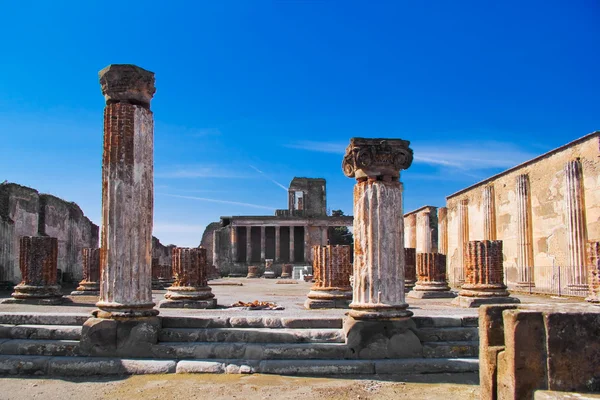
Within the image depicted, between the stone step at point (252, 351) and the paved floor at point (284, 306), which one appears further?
the paved floor at point (284, 306)

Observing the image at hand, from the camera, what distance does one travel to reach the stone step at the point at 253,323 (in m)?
8.64

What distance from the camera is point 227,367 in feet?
24.8

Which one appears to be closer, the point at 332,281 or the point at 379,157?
the point at 379,157

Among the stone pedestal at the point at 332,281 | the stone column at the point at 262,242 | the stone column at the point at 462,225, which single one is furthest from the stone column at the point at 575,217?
the stone column at the point at 262,242

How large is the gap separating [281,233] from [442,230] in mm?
27368

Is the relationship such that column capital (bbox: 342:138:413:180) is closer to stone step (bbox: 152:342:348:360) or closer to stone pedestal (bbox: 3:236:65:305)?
stone step (bbox: 152:342:348:360)

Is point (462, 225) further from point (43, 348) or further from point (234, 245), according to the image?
point (234, 245)

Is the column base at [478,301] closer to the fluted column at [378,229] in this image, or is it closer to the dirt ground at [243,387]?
the fluted column at [378,229]

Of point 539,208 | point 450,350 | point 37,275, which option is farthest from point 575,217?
point 37,275

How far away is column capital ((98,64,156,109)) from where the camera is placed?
853cm

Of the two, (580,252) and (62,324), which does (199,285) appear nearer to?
(62,324)

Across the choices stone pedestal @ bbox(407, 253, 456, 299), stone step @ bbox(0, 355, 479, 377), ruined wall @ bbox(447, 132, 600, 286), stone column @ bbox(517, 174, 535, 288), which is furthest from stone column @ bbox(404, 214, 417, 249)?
stone step @ bbox(0, 355, 479, 377)

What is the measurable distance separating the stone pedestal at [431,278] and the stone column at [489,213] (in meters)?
10.3

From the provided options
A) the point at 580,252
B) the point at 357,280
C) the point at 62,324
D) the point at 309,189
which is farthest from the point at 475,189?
the point at 309,189
